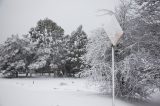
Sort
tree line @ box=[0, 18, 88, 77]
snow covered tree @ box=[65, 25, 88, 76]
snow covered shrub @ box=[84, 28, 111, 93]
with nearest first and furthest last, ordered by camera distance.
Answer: snow covered shrub @ box=[84, 28, 111, 93] → tree line @ box=[0, 18, 88, 77] → snow covered tree @ box=[65, 25, 88, 76]

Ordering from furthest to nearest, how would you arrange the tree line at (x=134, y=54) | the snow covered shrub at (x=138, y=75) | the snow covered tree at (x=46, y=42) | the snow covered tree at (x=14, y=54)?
the snow covered tree at (x=46, y=42), the snow covered tree at (x=14, y=54), the tree line at (x=134, y=54), the snow covered shrub at (x=138, y=75)

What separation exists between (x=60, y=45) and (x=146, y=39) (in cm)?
2711

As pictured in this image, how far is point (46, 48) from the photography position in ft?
108

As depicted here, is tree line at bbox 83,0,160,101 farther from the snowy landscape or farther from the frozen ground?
the frozen ground

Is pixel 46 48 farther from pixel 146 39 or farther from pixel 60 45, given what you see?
pixel 146 39

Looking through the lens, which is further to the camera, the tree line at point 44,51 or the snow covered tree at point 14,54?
the tree line at point 44,51

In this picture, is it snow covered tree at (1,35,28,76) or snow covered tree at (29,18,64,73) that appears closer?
snow covered tree at (1,35,28,76)

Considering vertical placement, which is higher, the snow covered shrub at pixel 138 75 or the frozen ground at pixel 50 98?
the snow covered shrub at pixel 138 75

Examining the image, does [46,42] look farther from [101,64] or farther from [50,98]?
[50,98]

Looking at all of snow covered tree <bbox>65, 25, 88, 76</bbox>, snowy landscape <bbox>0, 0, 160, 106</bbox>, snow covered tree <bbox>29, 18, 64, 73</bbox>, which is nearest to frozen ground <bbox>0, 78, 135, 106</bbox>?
snowy landscape <bbox>0, 0, 160, 106</bbox>

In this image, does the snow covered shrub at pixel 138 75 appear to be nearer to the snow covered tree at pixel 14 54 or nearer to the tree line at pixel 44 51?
the tree line at pixel 44 51

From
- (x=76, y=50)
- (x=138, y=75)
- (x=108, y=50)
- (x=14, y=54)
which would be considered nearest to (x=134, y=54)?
(x=138, y=75)

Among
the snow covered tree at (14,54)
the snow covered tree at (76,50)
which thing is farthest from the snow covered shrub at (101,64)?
the snow covered tree at (14,54)

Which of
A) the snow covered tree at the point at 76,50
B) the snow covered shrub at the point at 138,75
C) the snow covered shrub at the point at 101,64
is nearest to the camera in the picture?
the snow covered shrub at the point at 138,75
